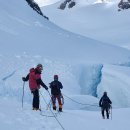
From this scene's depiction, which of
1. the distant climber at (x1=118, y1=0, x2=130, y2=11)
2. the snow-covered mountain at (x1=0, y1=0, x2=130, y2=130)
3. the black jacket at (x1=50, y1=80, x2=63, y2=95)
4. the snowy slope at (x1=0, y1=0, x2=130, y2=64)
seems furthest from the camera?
the distant climber at (x1=118, y1=0, x2=130, y2=11)

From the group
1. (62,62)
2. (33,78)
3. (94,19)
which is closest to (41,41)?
(62,62)

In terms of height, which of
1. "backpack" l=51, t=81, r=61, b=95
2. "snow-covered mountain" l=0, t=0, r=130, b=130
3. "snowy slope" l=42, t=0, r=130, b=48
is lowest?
"backpack" l=51, t=81, r=61, b=95

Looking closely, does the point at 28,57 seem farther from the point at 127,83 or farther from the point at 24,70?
the point at 127,83

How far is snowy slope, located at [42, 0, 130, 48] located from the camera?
113m

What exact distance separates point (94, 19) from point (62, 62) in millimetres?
102595

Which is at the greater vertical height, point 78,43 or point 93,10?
point 93,10

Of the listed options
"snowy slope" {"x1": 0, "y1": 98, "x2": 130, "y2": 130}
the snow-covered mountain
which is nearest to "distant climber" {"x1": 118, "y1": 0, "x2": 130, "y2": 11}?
the snow-covered mountain

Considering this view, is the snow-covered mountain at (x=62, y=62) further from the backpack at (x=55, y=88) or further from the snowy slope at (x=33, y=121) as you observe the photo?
the backpack at (x=55, y=88)

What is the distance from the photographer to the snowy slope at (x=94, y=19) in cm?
11328

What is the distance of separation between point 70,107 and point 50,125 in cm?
1250

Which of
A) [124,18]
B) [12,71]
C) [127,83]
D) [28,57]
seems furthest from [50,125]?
[124,18]

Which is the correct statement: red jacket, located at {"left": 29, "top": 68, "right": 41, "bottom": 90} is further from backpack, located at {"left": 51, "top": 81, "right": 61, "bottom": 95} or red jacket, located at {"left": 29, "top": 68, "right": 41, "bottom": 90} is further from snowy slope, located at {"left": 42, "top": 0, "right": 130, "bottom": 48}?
snowy slope, located at {"left": 42, "top": 0, "right": 130, "bottom": 48}

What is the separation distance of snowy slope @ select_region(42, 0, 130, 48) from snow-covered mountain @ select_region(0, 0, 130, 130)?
66.6 meters

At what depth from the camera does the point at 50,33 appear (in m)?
36.6
